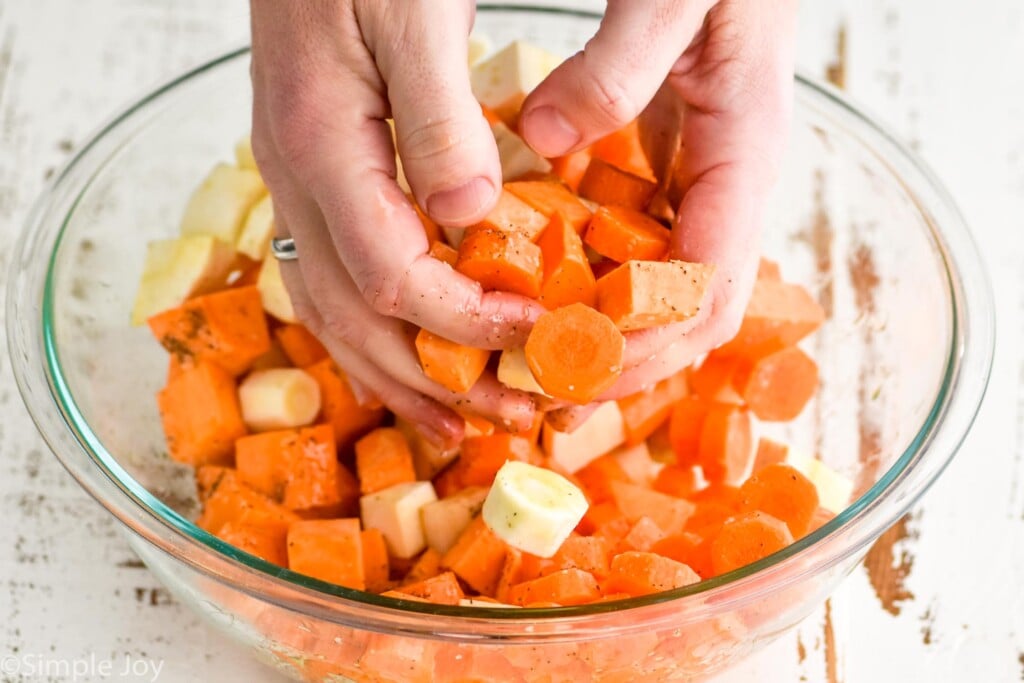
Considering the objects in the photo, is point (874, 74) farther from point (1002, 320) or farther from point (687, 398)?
point (687, 398)

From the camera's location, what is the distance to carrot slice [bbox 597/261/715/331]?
1295mm

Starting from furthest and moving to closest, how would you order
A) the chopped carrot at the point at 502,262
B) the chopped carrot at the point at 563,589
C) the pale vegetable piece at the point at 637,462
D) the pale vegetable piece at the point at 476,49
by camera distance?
the pale vegetable piece at the point at 476,49
the pale vegetable piece at the point at 637,462
the chopped carrot at the point at 563,589
the chopped carrot at the point at 502,262

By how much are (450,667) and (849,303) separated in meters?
1.08

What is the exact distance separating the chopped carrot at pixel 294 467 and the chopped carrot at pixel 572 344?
22.4 inches

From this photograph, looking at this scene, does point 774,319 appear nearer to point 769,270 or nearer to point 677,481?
point 769,270

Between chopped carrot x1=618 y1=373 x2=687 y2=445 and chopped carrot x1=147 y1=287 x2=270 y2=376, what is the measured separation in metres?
0.62

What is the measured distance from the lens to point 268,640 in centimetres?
145

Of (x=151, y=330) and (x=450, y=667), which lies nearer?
(x=450, y=667)

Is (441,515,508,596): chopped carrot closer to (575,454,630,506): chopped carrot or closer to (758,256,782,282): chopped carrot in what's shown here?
(575,454,630,506): chopped carrot

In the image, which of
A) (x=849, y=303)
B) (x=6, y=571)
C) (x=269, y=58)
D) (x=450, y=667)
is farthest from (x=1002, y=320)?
(x=6, y=571)

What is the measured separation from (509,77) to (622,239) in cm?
45

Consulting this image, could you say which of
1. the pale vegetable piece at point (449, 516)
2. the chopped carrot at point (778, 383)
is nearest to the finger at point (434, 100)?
the pale vegetable piece at point (449, 516)

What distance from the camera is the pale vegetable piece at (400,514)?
166 centimetres

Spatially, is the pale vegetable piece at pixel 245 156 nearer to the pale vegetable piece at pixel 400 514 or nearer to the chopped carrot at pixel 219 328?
the chopped carrot at pixel 219 328
